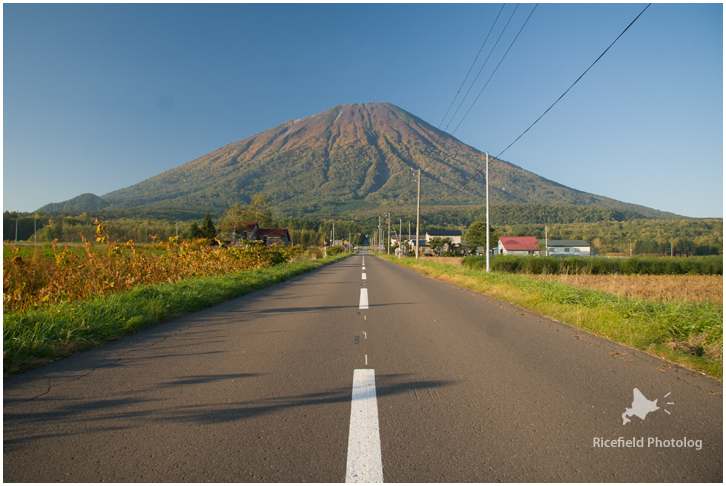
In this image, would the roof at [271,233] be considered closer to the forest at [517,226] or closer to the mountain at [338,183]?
the forest at [517,226]

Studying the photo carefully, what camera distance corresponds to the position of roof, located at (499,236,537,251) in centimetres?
6706

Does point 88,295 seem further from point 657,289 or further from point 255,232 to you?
point 255,232

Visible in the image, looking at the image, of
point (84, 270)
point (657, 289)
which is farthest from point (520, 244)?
point (84, 270)

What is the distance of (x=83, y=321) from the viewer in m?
4.70

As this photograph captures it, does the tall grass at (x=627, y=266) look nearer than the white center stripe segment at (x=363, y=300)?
No

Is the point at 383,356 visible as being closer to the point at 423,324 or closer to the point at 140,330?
the point at 423,324

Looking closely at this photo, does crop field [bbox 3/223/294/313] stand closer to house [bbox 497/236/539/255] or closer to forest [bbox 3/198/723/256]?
forest [bbox 3/198/723/256]

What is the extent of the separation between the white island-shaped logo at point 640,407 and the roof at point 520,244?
69.4 m

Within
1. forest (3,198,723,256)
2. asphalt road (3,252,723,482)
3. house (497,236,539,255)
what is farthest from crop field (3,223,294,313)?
house (497,236,539,255)

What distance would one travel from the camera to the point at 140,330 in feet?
17.6

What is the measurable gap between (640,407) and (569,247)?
81604 mm

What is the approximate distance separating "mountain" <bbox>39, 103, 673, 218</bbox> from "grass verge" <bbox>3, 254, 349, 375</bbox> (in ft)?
414

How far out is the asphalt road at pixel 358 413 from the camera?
6.57ft

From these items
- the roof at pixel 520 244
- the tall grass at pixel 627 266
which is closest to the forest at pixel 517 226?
the roof at pixel 520 244
